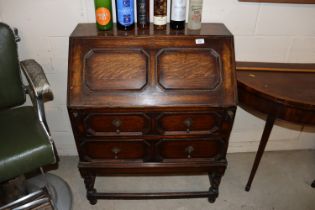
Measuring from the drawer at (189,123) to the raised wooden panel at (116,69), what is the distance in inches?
8.7

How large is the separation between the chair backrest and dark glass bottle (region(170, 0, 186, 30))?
837 millimetres

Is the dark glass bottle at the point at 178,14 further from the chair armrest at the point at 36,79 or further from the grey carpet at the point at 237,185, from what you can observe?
the grey carpet at the point at 237,185

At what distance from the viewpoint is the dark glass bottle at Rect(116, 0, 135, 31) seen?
1269 millimetres

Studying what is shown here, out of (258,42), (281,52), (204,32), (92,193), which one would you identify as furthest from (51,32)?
(281,52)

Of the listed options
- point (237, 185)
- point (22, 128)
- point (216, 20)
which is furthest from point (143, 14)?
point (237, 185)

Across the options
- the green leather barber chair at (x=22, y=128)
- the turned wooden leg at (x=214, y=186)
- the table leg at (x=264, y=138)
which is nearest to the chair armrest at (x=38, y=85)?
the green leather barber chair at (x=22, y=128)

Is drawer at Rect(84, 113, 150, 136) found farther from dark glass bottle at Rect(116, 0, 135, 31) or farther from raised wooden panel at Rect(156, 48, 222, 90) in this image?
dark glass bottle at Rect(116, 0, 135, 31)

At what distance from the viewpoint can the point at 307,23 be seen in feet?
5.16

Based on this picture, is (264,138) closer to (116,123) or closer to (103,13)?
(116,123)

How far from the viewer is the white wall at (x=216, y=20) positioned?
1.46m

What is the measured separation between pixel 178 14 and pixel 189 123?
0.55 metres

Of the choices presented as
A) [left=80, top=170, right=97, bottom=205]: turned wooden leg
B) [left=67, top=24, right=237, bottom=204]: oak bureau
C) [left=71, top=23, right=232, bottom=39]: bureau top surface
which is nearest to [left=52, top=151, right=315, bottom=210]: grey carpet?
[left=80, top=170, right=97, bottom=205]: turned wooden leg

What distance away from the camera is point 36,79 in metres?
1.26

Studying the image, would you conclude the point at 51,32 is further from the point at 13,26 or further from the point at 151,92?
the point at 151,92
